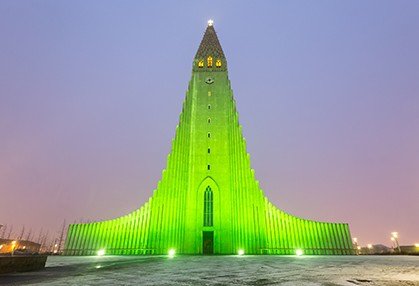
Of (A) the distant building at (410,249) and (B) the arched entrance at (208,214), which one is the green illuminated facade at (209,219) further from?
(A) the distant building at (410,249)

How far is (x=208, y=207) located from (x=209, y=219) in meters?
1.32

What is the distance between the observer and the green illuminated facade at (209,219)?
90.9 ft

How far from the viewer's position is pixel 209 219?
94.9ft

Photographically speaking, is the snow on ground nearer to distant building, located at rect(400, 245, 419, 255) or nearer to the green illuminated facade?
the green illuminated facade

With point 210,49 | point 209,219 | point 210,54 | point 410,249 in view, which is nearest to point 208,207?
point 209,219

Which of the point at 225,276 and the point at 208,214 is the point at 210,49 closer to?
the point at 208,214

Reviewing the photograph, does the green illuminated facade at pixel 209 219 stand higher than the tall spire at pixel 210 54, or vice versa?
the tall spire at pixel 210 54

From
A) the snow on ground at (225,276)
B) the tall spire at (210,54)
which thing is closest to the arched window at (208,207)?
the tall spire at (210,54)

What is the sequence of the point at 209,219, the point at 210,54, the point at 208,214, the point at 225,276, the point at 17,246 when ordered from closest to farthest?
1. the point at 225,276
2. the point at 209,219
3. the point at 208,214
4. the point at 210,54
5. the point at 17,246

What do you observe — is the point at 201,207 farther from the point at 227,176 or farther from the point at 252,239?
the point at 252,239

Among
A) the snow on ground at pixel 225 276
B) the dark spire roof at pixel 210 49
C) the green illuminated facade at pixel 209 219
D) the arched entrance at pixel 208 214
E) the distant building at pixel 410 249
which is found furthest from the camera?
the dark spire roof at pixel 210 49

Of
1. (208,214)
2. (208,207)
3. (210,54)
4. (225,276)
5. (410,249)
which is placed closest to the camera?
(225,276)

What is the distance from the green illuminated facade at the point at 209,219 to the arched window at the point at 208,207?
0.11 metres

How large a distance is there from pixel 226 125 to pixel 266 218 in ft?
39.4
